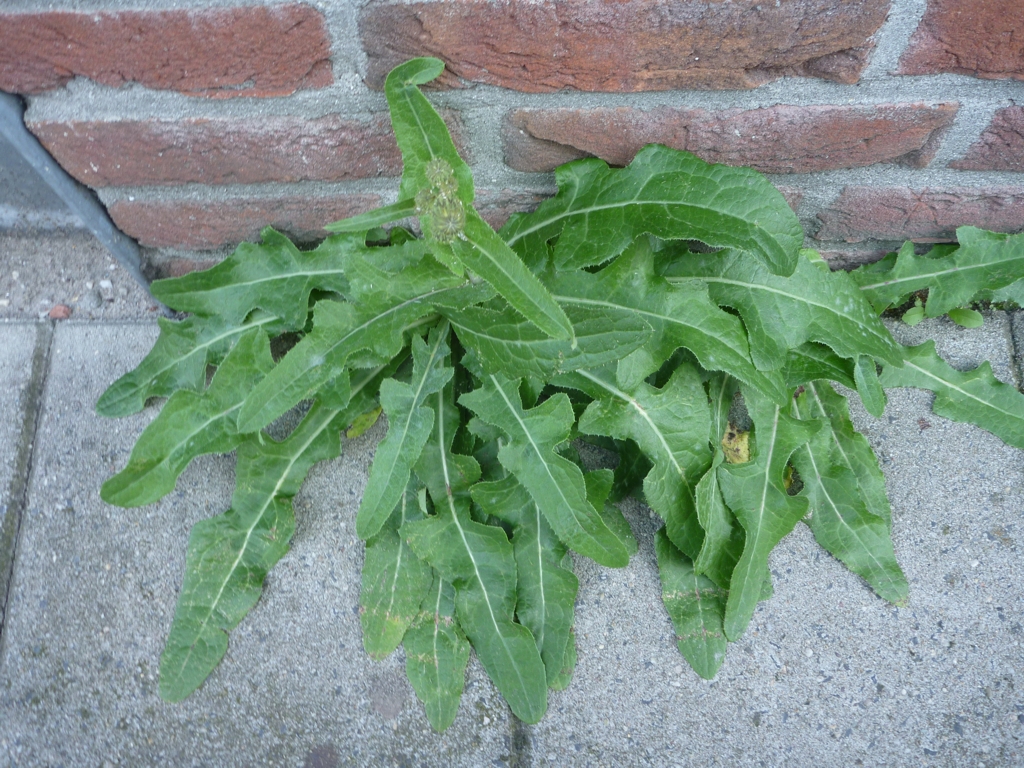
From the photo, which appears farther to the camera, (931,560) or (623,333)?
(931,560)

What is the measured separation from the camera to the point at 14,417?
1.56 m

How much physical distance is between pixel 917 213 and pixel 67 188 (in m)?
1.66

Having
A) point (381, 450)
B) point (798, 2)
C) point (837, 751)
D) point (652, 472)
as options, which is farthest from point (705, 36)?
point (837, 751)

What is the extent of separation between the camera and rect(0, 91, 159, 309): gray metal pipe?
4.13 ft

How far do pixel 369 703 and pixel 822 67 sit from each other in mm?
1358

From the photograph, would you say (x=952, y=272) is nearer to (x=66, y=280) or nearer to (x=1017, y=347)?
(x=1017, y=347)

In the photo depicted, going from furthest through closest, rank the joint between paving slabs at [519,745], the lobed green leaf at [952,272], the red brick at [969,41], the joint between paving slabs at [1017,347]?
1. the joint between paving slabs at [1017,347]
2. the lobed green leaf at [952,272]
3. the joint between paving slabs at [519,745]
4. the red brick at [969,41]

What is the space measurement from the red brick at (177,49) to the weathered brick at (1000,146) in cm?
113

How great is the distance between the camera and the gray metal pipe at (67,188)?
1.26 m

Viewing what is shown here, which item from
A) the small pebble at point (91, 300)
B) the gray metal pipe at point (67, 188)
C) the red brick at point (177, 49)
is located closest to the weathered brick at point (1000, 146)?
the red brick at point (177, 49)

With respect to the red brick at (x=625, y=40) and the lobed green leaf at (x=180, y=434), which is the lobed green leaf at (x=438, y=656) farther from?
the red brick at (x=625, y=40)

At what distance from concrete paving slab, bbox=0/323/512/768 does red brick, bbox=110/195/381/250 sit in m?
0.39

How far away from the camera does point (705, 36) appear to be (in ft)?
3.64

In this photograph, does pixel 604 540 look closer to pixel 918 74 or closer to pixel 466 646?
pixel 466 646
